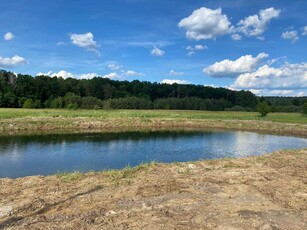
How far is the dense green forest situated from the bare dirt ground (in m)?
70.9

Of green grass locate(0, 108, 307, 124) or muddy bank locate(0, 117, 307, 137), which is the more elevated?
green grass locate(0, 108, 307, 124)

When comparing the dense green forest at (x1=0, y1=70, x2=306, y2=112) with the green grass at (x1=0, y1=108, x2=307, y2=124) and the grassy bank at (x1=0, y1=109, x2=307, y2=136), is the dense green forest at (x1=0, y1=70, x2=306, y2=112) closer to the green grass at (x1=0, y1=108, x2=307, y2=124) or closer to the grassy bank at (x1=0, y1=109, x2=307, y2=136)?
the green grass at (x1=0, y1=108, x2=307, y2=124)

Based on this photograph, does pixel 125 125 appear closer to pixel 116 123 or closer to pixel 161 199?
pixel 116 123

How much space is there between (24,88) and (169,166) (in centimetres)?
8684

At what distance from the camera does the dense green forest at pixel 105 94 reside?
86312 mm

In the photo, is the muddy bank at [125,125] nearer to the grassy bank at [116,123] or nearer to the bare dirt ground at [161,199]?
the grassy bank at [116,123]

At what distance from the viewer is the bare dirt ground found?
7406mm

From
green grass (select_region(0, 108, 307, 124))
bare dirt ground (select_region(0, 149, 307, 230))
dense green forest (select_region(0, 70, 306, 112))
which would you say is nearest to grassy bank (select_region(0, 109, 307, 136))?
green grass (select_region(0, 108, 307, 124))

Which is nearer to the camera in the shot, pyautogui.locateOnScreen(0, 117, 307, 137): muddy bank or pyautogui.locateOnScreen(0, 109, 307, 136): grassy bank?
pyautogui.locateOnScreen(0, 117, 307, 137): muddy bank

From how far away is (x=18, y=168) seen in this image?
18.5 metres

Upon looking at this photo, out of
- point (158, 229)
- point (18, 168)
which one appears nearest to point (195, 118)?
point (18, 168)

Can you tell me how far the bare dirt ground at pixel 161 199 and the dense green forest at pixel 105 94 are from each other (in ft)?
233

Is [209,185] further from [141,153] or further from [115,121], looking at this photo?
[115,121]

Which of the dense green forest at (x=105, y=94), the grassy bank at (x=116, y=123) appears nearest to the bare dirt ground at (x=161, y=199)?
the grassy bank at (x=116, y=123)
